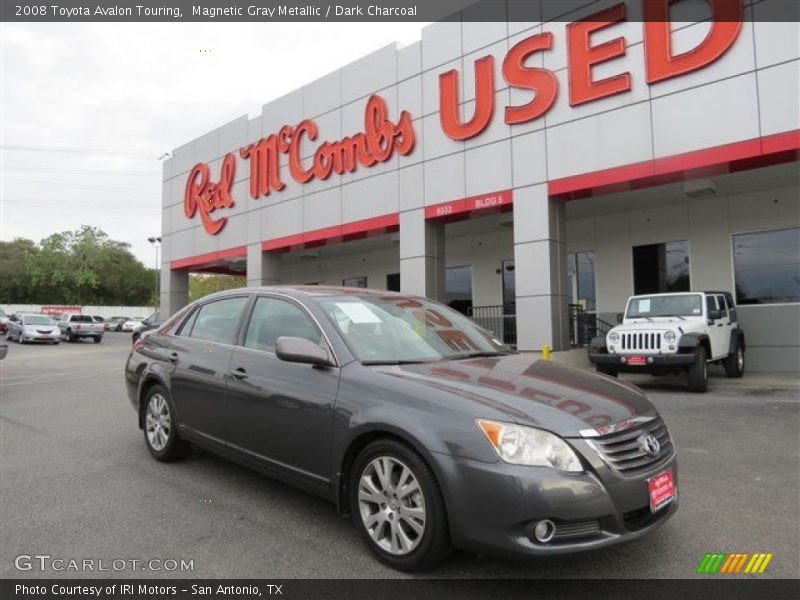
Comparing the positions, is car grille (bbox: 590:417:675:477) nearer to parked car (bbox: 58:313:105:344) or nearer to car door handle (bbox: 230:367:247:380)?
Result: car door handle (bbox: 230:367:247:380)

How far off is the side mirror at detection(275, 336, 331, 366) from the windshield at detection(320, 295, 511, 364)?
21 cm

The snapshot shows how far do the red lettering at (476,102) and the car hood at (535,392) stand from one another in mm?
11192

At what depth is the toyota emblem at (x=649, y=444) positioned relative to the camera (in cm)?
307

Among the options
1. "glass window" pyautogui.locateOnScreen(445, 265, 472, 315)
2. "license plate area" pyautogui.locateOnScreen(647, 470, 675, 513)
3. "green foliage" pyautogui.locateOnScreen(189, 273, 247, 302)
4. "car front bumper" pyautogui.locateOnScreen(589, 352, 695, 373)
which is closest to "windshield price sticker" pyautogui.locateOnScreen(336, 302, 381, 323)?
"license plate area" pyautogui.locateOnScreen(647, 470, 675, 513)

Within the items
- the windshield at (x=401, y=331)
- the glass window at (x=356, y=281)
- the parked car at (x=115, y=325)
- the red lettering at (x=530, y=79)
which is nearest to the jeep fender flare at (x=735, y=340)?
the red lettering at (x=530, y=79)

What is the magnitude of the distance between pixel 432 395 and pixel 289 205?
55.5ft

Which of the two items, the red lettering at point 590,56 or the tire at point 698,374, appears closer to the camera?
the tire at point 698,374

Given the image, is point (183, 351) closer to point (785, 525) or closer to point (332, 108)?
point (785, 525)

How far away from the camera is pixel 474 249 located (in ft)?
63.8

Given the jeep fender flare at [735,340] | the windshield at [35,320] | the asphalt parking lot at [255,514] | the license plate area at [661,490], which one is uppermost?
the windshield at [35,320]

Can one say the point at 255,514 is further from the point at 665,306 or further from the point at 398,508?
the point at 665,306

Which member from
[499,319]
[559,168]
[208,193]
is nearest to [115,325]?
[208,193]

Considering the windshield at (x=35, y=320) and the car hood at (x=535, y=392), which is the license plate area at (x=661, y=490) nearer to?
the car hood at (x=535, y=392)

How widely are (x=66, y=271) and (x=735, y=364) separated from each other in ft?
226
